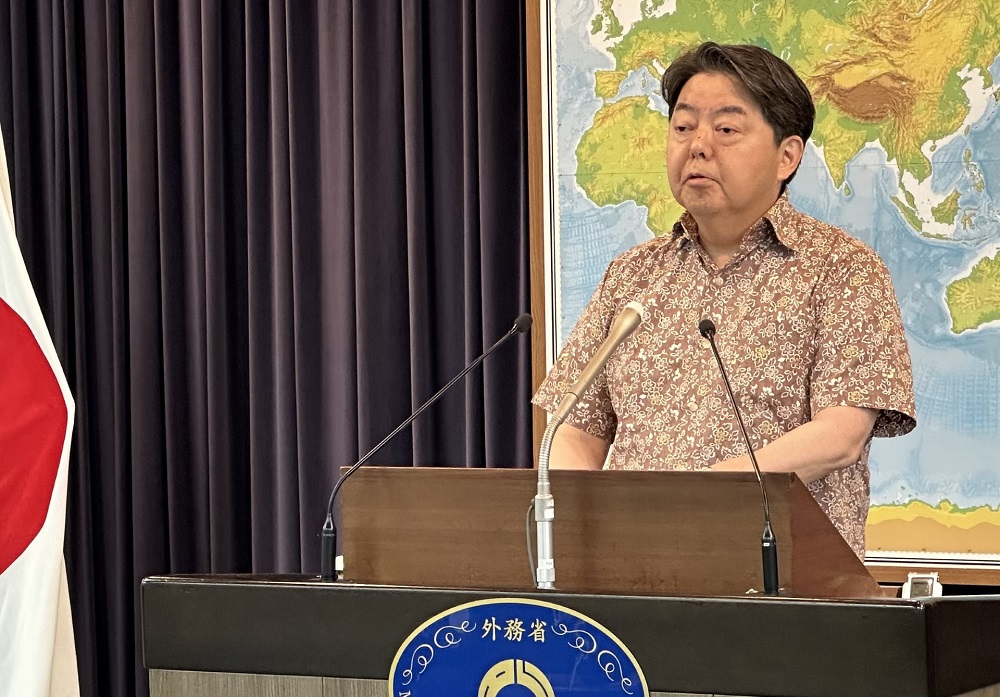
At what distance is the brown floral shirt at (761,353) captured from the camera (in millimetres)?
2238

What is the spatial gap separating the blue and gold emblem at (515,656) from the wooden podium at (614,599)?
16mm

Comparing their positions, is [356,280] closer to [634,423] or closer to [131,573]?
[131,573]

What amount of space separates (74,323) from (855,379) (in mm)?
2481

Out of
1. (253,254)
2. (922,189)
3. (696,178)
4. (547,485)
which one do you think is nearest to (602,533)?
(547,485)

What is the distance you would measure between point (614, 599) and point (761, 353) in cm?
81

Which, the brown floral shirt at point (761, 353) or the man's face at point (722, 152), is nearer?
the brown floral shirt at point (761, 353)

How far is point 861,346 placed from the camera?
7.27ft

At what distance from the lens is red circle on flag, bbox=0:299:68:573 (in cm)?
298

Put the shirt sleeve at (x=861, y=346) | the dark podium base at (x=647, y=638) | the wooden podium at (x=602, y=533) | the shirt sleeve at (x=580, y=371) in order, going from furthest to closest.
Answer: the shirt sleeve at (x=580, y=371) → the shirt sleeve at (x=861, y=346) → the wooden podium at (x=602, y=533) → the dark podium base at (x=647, y=638)

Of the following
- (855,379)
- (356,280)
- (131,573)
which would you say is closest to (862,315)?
(855,379)

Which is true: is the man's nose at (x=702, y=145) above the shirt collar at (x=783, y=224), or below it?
Result: above

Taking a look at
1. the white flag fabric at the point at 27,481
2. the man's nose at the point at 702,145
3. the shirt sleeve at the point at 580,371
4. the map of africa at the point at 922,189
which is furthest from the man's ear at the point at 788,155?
the white flag fabric at the point at 27,481

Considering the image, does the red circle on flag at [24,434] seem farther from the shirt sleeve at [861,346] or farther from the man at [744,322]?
the shirt sleeve at [861,346]

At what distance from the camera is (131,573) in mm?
3910
